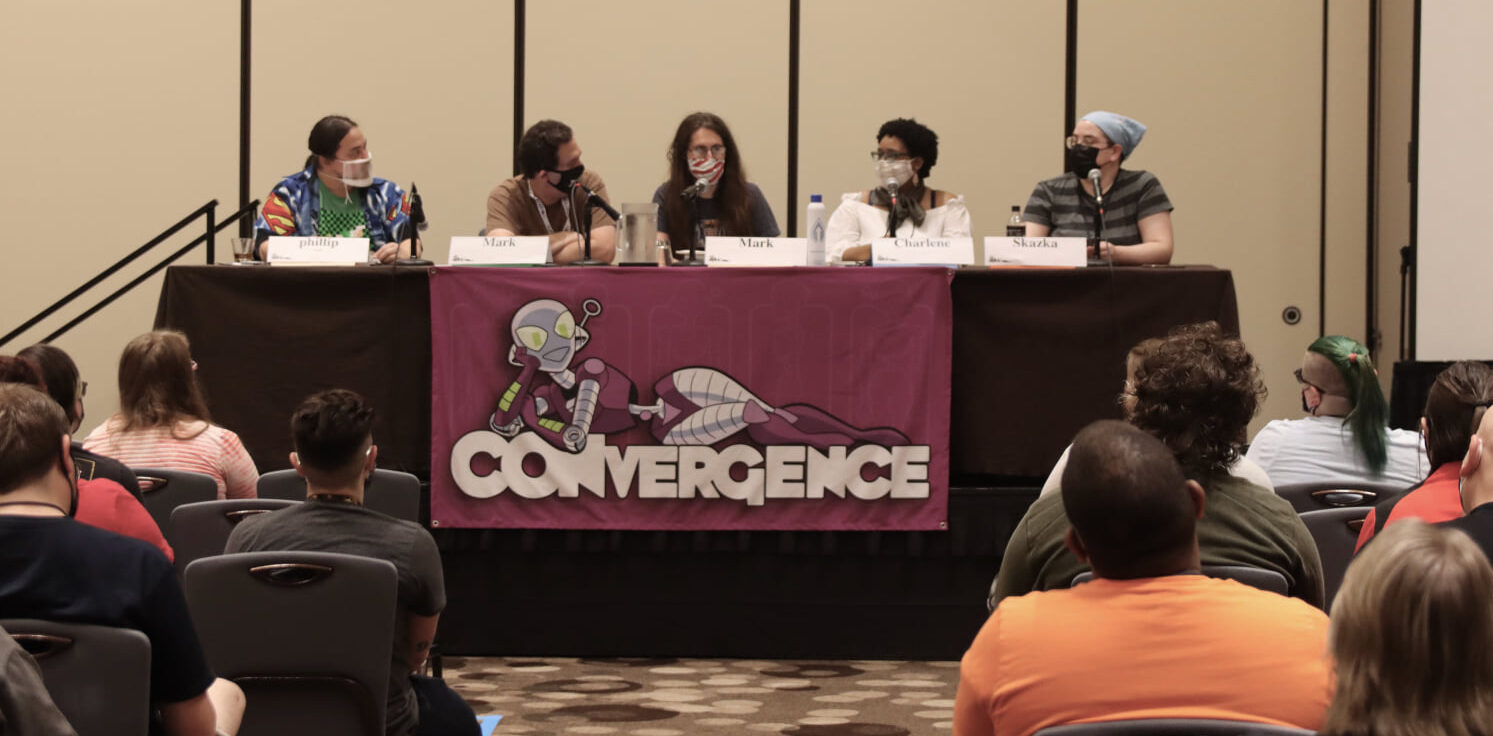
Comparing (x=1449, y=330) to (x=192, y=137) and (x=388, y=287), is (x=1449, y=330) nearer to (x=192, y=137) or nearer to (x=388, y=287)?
(x=388, y=287)

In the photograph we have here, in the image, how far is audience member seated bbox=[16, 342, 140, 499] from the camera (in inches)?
122

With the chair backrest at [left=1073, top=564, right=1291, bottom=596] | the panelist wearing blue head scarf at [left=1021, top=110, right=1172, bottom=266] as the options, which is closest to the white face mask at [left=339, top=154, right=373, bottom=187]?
the panelist wearing blue head scarf at [left=1021, top=110, right=1172, bottom=266]

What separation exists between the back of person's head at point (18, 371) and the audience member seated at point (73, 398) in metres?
0.07

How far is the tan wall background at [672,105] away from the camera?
732 centimetres

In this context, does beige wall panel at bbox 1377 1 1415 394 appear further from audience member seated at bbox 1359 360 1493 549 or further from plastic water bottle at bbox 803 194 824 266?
audience member seated at bbox 1359 360 1493 549

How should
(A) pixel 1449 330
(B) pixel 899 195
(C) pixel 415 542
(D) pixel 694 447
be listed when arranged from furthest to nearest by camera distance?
(A) pixel 1449 330 → (B) pixel 899 195 → (D) pixel 694 447 → (C) pixel 415 542

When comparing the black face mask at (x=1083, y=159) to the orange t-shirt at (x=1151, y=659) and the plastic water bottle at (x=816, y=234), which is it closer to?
the plastic water bottle at (x=816, y=234)

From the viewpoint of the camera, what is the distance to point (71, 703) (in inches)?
77.7

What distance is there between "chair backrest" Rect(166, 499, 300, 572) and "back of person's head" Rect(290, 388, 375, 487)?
315 mm

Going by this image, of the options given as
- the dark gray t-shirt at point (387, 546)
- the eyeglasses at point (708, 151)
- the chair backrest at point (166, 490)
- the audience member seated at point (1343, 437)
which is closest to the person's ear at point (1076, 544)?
the dark gray t-shirt at point (387, 546)

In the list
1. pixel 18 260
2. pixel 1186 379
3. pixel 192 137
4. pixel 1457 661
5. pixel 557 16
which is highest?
pixel 557 16

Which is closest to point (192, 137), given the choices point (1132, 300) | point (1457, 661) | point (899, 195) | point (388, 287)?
point (388, 287)

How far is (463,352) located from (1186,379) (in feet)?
8.96

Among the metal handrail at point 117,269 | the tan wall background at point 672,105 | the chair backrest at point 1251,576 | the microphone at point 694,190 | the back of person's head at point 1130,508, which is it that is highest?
the tan wall background at point 672,105
